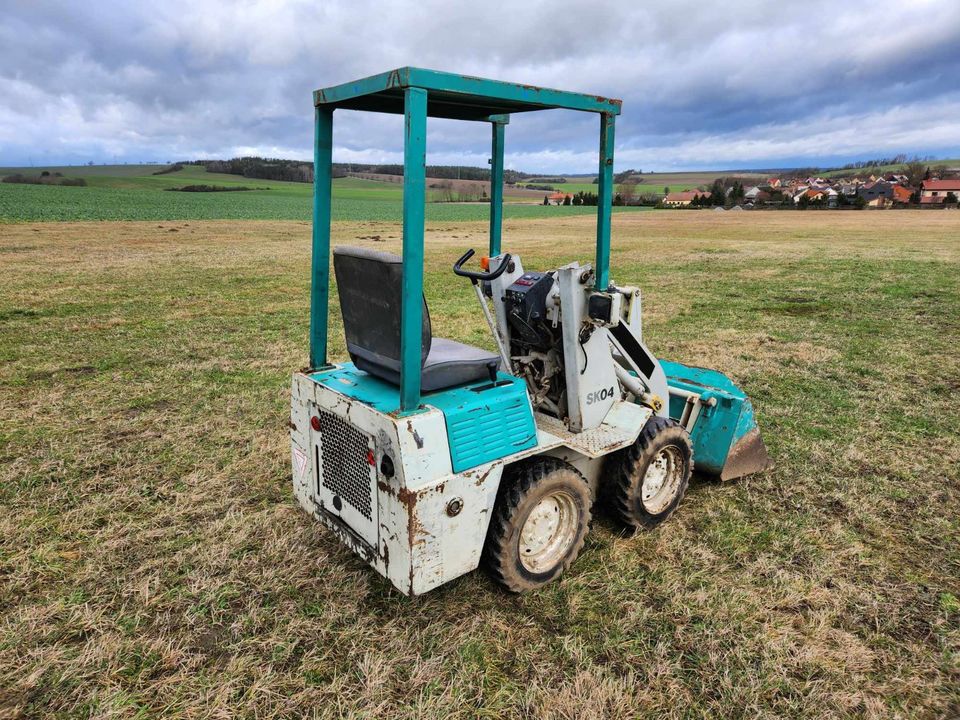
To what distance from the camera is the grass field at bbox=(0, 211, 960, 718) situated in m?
2.80

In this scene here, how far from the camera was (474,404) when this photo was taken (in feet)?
9.93

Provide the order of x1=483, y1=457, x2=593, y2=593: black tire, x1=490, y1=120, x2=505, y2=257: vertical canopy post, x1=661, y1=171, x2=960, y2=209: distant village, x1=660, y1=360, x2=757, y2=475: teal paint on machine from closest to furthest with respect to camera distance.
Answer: x1=483, y1=457, x2=593, y2=593: black tire → x1=490, y1=120, x2=505, y2=257: vertical canopy post → x1=660, y1=360, x2=757, y2=475: teal paint on machine → x1=661, y1=171, x2=960, y2=209: distant village

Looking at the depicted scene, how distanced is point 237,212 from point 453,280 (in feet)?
111

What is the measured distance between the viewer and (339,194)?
72875 mm

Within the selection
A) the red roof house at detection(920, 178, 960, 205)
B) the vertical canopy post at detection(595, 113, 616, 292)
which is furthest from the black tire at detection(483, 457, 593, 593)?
the red roof house at detection(920, 178, 960, 205)

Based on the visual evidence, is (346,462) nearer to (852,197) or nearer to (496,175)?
(496,175)

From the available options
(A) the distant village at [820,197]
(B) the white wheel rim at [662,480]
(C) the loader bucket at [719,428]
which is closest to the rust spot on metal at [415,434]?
(B) the white wheel rim at [662,480]

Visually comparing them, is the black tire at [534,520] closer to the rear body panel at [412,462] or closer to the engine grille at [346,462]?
the rear body panel at [412,462]

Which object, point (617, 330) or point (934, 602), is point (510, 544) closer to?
point (617, 330)

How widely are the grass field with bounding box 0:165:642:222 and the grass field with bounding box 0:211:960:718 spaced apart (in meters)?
2.34

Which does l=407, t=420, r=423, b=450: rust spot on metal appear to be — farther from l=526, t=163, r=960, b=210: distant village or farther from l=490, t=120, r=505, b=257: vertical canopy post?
l=526, t=163, r=960, b=210: distant village

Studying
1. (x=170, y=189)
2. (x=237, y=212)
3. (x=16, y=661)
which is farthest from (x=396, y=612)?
(x=170, y=189)

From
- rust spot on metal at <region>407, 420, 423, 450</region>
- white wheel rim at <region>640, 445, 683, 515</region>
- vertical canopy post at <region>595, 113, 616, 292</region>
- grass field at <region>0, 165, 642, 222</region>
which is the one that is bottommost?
white wheel rim at <region>640, 445, 683, 515</region>

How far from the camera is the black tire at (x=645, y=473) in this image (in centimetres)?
386
